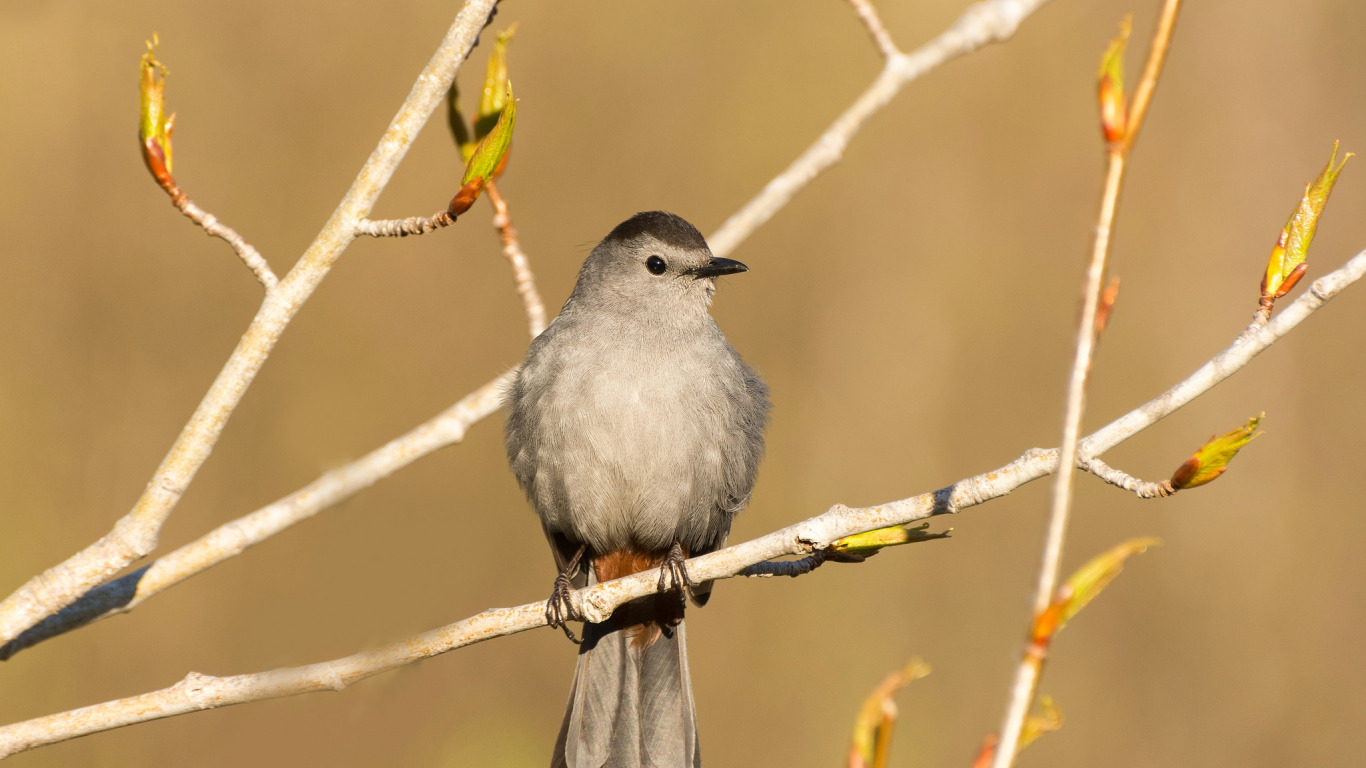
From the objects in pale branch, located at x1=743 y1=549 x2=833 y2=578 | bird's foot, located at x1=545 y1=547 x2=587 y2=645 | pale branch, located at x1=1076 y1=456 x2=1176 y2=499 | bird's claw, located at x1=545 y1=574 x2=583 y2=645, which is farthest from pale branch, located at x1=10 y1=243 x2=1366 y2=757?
bird's claw, located at x1=545 y1=574 x2=583 y2=645

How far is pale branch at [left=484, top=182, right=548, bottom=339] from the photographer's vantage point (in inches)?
146

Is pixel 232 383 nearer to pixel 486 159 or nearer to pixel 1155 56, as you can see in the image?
pixel 486 159

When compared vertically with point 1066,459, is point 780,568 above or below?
above

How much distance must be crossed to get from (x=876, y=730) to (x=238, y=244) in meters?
2.07

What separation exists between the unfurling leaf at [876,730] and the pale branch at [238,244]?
71.1 inches

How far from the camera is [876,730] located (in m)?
1.49

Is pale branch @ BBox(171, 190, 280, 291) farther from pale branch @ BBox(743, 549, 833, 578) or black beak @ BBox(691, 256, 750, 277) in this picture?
black beak @ BBox(691, 256, 750, 277)

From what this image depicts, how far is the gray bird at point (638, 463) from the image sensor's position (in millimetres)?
4055

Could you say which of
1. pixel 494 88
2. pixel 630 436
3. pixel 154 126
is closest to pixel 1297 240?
pixel 494 88

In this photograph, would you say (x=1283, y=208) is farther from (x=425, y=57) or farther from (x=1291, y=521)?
(x=425, y=57)

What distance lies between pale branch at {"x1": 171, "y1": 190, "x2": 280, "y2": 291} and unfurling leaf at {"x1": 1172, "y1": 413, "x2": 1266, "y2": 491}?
208 cm

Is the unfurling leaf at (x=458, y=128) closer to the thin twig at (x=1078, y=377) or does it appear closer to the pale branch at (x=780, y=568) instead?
the pale branch at (x=780, y=568)

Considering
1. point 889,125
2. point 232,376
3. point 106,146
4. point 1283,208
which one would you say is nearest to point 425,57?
point 106,146

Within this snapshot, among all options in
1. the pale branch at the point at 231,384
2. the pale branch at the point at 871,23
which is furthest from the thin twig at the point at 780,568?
the pale branch at the point at 871,23
